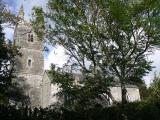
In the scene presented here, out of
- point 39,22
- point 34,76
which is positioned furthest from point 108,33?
point 34,76

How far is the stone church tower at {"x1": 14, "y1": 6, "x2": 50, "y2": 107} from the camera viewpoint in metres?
57.7

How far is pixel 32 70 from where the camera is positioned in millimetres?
61938

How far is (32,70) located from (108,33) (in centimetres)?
4086

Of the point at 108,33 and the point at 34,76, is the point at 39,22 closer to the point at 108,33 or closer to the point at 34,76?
the point at 108,33

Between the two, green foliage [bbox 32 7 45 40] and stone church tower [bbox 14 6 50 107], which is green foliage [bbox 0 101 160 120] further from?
stone church tower [bbox 14 6 50 107]

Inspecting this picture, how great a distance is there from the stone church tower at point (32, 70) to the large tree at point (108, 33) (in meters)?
30.4

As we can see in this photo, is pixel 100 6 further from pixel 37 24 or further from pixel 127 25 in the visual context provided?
pixel 37 24

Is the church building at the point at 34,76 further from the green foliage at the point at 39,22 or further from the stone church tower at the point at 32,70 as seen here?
the green foliage at the point at 39,22

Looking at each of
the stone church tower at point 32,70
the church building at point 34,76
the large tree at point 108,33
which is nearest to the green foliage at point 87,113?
the large tree at point 108,33

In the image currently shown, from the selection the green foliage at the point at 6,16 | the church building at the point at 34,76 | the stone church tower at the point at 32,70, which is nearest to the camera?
the green foliage at the point at 6,16

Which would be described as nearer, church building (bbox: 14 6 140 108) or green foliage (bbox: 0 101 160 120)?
green foliage (bbox: 0 101 160 120)

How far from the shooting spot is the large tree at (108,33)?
71.1 feet

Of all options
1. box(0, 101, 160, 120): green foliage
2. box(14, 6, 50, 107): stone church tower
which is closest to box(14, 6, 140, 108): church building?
box(14, 6, 50, 107): stone church tower

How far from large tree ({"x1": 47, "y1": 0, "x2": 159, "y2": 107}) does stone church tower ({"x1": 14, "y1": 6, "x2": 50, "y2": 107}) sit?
1196 inches
